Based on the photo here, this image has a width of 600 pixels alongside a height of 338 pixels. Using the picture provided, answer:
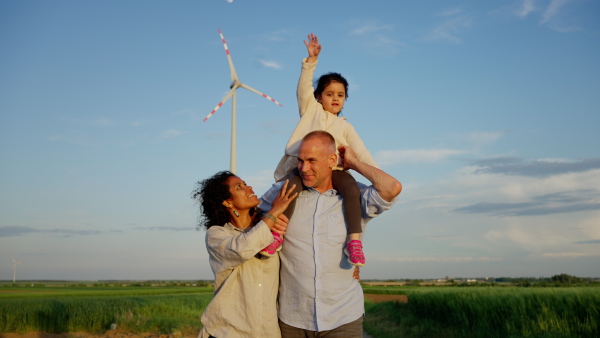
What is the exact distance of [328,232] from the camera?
14.8 feet

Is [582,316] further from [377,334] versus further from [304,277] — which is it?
[304,277]

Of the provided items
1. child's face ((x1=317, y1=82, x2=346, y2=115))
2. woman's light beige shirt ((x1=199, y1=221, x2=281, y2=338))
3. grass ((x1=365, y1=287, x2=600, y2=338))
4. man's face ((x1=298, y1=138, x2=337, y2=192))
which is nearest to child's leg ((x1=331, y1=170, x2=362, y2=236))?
man's face ((x1=298, y1=138, x2=337, y2=192))

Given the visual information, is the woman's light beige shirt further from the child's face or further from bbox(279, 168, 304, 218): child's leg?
the child's face

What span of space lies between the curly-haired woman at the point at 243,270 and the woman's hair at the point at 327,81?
2.23 metres

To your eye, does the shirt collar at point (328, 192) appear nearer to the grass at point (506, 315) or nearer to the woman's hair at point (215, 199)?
the woman's hair at point (215, 199)

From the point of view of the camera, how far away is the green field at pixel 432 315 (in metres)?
11.9

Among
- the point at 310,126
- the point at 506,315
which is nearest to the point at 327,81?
the point at 310,126

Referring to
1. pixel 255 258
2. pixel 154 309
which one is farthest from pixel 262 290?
pixel 154 309

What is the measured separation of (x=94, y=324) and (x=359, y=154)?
52.1 feet

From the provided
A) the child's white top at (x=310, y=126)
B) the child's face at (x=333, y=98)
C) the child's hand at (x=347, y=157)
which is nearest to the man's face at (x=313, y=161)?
the child's hand at (x=347, y=157)

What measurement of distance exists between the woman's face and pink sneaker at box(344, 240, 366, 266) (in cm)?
89

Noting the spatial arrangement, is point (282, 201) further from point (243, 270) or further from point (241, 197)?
point (243, 270)

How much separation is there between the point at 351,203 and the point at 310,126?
159 cm

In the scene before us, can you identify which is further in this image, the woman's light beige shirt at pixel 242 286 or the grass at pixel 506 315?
the grass at pixel 506 315
